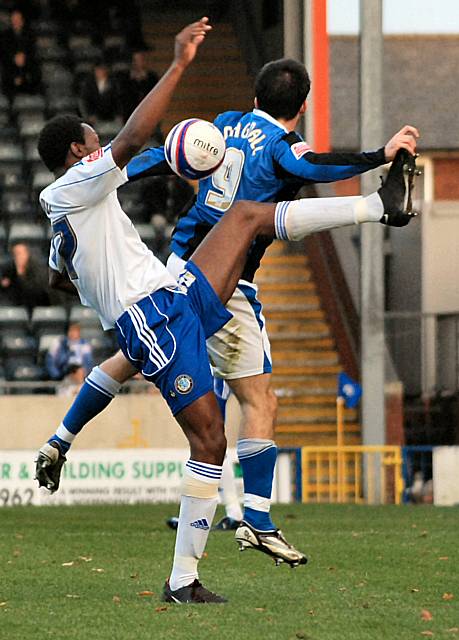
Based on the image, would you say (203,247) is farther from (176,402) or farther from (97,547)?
(97,547)

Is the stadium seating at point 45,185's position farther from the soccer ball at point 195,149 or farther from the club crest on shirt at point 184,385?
the club crest on shirt at point 184,385

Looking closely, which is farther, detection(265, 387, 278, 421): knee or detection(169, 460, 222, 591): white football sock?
detection(265, 387, 278, 421): knee

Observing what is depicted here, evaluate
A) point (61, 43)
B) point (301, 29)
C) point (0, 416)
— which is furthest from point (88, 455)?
point (61, 43)

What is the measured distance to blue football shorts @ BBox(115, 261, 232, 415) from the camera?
6.32 m

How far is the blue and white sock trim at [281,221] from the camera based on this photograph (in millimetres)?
6699

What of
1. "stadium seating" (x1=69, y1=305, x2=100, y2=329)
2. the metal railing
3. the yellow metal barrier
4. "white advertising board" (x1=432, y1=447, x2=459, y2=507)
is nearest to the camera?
"white advertising board" (x1=432, y1=447, x2=459, y2=507)

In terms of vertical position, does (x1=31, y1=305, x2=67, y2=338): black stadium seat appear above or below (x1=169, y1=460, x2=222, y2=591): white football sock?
above

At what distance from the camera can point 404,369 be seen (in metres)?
20.0

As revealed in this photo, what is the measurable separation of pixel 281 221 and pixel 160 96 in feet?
2.70

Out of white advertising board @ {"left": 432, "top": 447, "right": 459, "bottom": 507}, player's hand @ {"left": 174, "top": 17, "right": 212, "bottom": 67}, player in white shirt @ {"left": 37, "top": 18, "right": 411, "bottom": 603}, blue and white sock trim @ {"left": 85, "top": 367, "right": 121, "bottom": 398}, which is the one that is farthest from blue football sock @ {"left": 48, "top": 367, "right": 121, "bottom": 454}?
white advertising board @ {"left": 432, "top": 447, "right": 459, "bottom": 507}

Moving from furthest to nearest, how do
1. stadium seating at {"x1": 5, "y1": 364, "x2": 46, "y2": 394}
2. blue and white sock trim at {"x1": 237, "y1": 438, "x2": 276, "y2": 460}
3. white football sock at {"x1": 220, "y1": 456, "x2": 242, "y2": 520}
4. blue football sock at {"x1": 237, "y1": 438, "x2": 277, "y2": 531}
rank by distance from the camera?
stadium seating at {"x1": 5, "y1": 364, "x2": 46, "y2": 394} → white football sock at {"x1": 220, "y1": 456, "x2": 242, "y2": 520} → blue and white sock trim at {"x1": 237, "y1": 438, "x2": 276, "y2": 460} → blue football sock at {"x1": 237, "y1": 438, "x2": 277, "y2": 531}

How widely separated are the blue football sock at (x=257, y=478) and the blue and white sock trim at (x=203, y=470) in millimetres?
741

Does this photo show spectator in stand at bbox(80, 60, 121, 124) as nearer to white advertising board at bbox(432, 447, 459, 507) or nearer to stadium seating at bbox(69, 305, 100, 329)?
stadium seating at bbox(69, 305, 100, 329)

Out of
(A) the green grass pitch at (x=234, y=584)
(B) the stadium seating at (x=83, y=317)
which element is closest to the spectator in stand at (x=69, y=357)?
(B) the stadium seating at (x=83, y=317)
